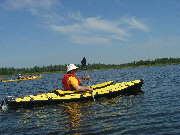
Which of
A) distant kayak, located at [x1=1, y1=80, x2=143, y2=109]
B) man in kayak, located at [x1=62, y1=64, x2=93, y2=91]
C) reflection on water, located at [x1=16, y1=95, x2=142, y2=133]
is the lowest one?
reflection on water, located at [x1=16, y1=95, x2=142, y2=133]

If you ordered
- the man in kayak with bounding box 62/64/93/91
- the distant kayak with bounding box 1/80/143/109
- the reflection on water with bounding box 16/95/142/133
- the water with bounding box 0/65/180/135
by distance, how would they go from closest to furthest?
the water with bounding box 0/65/180/135 → the reflection on water with bounding box 16/95/142/133 → the distant kayak with bounding box 1/80/143/109 → the man in kayak with bounding box 62/64/93/91

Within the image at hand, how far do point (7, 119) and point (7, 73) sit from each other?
317ft

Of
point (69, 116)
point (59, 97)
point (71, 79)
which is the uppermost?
point (71, 79)

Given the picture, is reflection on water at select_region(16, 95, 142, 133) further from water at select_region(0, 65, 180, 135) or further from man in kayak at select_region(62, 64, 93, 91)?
man in kayak at select_region(62, 64, 93, 91)

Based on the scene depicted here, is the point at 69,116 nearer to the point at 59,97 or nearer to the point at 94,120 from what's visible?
the point at 94,120

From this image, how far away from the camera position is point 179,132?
19.5 ft

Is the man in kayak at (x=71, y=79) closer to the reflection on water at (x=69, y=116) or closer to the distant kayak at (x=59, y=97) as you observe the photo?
the distant kayak at (x=59, y=97)

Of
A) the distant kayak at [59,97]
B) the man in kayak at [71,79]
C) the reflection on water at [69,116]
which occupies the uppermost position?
the man in kayak at [71,79]

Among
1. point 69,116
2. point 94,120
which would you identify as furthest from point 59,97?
point 94,120

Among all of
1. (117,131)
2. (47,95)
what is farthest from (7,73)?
(117,131)

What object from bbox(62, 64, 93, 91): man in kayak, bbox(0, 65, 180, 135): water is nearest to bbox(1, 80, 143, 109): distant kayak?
bbox(62, 64, 93, 91): man in kayak

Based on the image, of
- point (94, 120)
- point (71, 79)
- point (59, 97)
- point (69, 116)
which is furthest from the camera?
point (59, 97)

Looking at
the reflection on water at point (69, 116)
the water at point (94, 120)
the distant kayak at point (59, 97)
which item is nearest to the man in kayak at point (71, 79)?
the distant kayak at point (59, 97)

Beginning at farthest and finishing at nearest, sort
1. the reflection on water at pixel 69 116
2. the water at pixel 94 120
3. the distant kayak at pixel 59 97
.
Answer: the distant kayak at pixel 59 97 → the reflection on water at pixel 69 116 → the water at pixel 94 120
